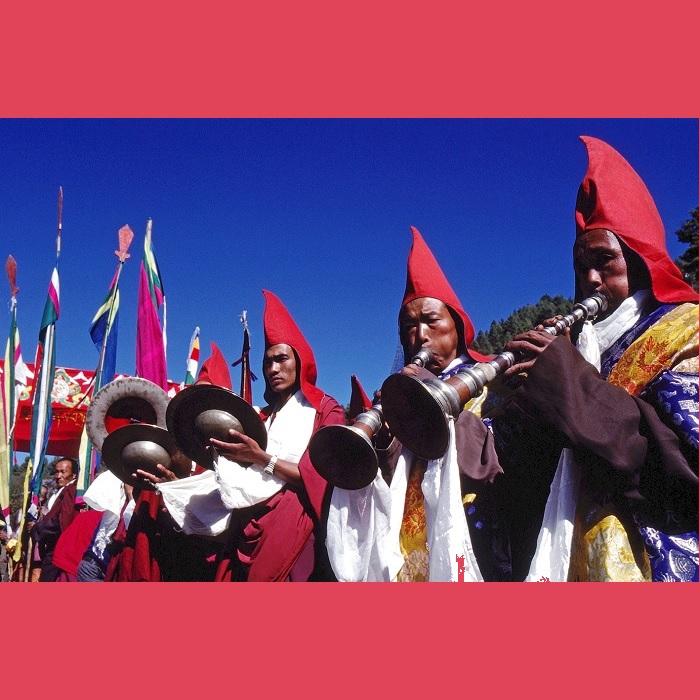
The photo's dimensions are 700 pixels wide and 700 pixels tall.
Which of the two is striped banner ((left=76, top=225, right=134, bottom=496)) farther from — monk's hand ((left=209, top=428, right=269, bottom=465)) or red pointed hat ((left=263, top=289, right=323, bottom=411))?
monk's hand ((left=209, top=428, right=269, bottom=465))

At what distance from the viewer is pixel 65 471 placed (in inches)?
373

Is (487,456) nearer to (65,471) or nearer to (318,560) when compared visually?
(318,560)

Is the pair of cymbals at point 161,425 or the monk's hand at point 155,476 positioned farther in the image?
the monk's hand at point 155,476

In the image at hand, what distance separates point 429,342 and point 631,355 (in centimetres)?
122

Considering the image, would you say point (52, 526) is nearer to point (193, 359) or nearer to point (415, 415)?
point (193, 359)

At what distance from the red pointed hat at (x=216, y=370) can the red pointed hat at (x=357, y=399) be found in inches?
68.3

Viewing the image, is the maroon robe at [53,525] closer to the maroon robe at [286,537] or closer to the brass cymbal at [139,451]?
the brass cymbal at [139,451]

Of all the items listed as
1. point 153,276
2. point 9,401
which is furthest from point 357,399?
point 9,401

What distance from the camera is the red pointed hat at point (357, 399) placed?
182 inches

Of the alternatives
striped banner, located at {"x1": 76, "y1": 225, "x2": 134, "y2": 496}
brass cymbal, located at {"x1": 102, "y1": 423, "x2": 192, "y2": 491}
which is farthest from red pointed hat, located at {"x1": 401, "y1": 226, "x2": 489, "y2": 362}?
striped banner, located at {"x1": 76, "y1": 225, "x2": 134, "y2": 496}

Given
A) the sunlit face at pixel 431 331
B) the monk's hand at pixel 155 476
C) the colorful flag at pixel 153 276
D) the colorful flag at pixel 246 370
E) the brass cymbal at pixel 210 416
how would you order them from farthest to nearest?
the colorful flag at pixel 153 276 < the colorful flag at pixel 246 370 < the monk's hand at pixel 155 476 < the brass cymbal at pixel 210 416 < the sunlit face at pixel 431 331

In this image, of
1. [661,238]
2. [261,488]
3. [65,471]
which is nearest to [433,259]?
[661,238]

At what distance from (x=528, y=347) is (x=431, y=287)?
4.20 feet

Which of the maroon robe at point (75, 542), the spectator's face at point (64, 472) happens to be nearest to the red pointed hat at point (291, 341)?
the maroon robe at point (75, 542)
